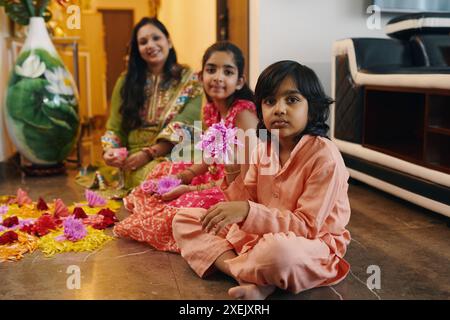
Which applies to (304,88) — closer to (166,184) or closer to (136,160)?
(166,184)

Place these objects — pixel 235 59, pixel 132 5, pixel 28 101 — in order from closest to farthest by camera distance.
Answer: pixel 235 59, pixel 28 101, pixel 132 5

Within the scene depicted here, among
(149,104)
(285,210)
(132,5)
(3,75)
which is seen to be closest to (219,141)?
(285,210)

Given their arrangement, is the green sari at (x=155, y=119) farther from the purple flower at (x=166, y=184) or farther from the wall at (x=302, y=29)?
the wall at (x=302, y=29)

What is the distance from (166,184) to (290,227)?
0.74 meters

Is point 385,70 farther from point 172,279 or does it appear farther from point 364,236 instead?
point 172,279

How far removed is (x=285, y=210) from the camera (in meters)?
1.33

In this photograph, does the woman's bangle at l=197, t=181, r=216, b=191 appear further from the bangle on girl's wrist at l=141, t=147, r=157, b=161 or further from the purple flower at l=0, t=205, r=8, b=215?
the purple flower at l=0, t=205, r=8, b=215

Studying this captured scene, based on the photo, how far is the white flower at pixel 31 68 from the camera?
2.84 m

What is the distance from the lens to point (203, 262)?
144 cm

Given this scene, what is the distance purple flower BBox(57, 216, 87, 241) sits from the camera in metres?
1.77

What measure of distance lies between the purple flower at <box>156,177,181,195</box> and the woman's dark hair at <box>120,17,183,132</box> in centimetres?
66

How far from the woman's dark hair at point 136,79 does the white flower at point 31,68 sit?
661mm

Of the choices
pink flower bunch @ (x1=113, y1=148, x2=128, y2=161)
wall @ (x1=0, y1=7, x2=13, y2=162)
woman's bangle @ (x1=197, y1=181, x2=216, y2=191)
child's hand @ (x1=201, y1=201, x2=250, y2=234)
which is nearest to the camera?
child's hand @ (x1=201, y1=201, x2=250, y2=234)

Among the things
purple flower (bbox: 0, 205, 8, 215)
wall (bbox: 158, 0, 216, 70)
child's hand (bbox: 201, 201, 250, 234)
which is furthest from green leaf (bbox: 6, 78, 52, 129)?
child's hand (bbox: 201, 201, 250, 234)
